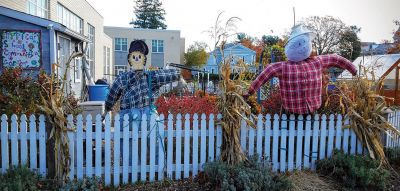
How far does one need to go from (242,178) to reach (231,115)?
89 cm

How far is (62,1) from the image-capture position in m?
13.2

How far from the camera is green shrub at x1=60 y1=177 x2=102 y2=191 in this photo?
3.63 meters

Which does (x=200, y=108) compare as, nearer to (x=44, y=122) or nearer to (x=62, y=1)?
(x=44, y=122)

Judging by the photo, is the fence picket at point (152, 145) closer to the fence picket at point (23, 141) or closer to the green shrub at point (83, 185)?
the green shrub at point (83, 185)

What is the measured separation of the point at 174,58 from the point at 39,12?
91.0 feet

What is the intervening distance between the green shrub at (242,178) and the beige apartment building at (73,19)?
11.6ft

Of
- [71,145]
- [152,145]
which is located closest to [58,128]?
[71,145]

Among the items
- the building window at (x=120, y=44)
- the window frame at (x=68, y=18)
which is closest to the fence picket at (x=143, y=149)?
the window frame at (x=68, y=18)

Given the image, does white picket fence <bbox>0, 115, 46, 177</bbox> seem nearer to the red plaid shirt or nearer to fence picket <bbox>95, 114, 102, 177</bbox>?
fence picket <bbox>95, 114, 102, 177</bbox>

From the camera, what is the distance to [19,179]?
11.5 ft

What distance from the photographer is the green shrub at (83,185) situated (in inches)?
143

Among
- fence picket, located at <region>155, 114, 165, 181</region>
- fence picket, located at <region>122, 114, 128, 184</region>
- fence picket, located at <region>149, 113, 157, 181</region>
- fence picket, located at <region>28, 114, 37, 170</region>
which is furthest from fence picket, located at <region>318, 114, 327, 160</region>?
fence picket, located at <region>28, 114, 37, 170</region>

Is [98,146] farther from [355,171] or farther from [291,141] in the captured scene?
[355,171]

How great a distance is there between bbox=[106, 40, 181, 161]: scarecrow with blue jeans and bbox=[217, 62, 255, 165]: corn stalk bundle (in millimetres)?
931
